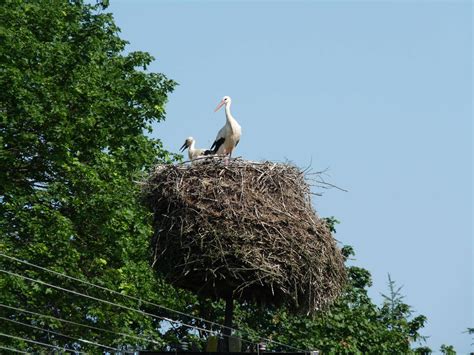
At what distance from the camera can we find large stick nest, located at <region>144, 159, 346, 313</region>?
→ 46.0 feet


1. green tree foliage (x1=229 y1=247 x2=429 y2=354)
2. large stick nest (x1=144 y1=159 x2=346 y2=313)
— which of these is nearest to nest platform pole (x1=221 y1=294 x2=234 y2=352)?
large stick nest (x1=144 y1=159 x2=346 y2=313)

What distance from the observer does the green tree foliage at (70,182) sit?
22328 mm

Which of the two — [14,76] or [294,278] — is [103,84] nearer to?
Answer: [14,76]

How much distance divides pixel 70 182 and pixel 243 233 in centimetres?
978

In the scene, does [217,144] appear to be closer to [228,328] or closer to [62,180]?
[228,328]

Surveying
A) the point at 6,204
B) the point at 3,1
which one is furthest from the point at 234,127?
the point at 3,1

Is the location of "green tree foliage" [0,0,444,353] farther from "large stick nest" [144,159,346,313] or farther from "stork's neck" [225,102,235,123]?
"large stick nest" [144,159,346,313]

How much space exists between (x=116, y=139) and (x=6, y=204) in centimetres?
317

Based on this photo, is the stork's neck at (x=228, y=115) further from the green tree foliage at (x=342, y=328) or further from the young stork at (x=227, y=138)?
the green tree foliage at (x=342, y=328)

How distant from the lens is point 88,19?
2631cm

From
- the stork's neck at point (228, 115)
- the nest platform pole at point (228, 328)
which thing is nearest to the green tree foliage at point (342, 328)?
the stork's neck at point (228, 115)

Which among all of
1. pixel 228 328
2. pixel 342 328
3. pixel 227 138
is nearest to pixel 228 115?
pixel 227 138

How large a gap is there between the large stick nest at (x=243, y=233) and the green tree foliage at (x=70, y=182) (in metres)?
6.90

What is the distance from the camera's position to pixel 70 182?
76.3 ft
